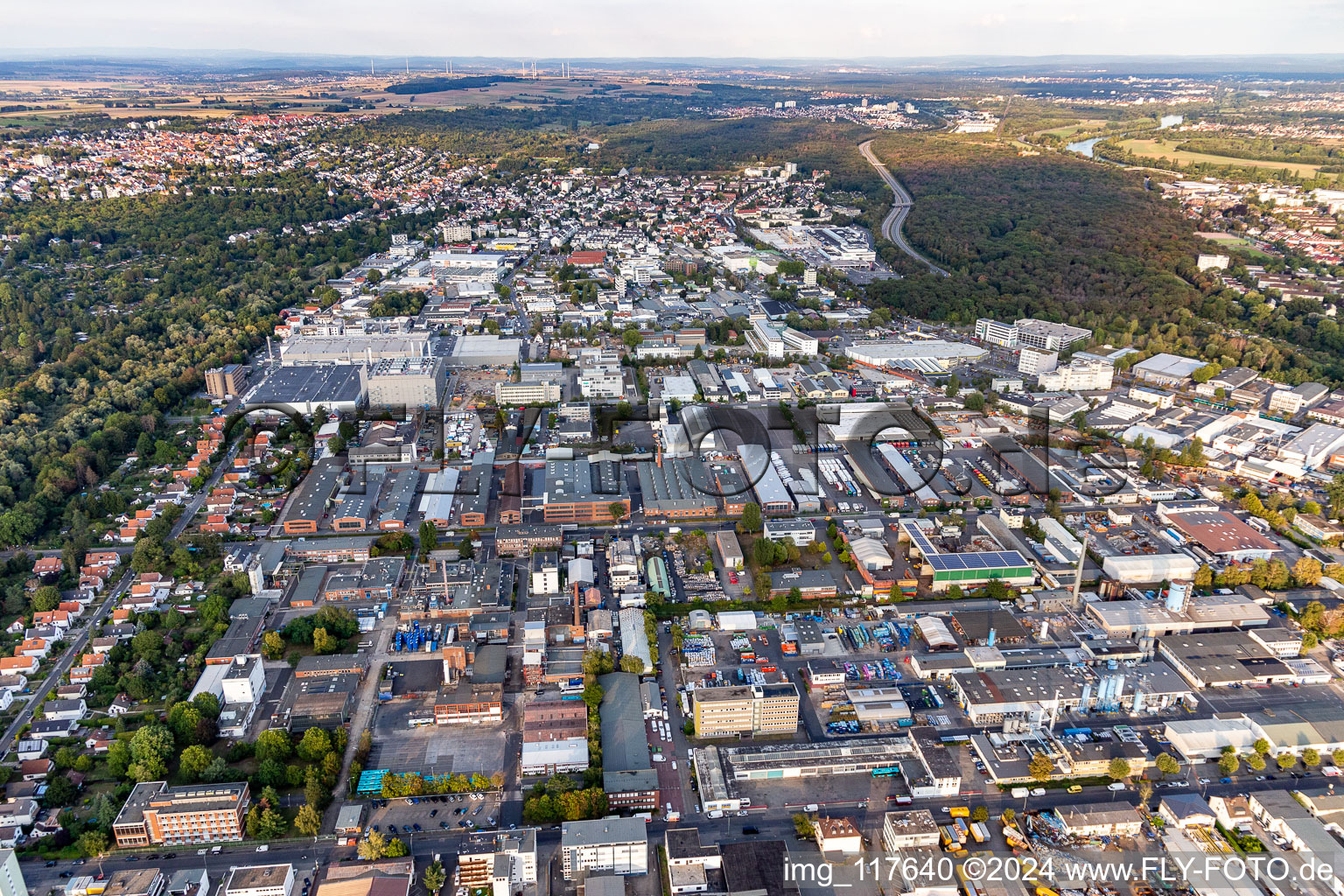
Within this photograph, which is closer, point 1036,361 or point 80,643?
point 80,643

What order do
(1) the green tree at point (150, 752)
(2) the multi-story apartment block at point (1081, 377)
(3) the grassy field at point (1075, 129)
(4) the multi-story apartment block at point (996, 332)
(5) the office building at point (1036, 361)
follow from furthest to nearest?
(3) the grassy field at point (1075, 129) < (4) the multi-story apartment block at point (996, 332) < (5) the office building at point (1036, 361) < (2) the multi-story apartment block at point (1081, 377) < (1) the green tree at point (150, 752)

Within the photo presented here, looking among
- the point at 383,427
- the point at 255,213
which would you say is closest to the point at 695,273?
the point at 383,427

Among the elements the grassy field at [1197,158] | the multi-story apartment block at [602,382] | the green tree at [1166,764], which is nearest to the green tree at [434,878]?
the green tree at [1166,764]

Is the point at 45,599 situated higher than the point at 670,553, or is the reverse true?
the point at 45,599

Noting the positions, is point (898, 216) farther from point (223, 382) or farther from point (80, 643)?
point (80, 643)

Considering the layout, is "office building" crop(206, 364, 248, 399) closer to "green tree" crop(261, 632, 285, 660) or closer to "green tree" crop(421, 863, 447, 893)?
"green tree" crop(261, 632, 285, 660)

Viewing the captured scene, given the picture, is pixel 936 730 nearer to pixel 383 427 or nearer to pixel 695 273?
pixel 383 427

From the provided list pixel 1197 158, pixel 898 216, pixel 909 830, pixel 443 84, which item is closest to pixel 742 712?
pixel 909 830

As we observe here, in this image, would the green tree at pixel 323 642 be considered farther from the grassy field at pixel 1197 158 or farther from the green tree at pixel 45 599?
the grassy field at pixel 1197 158

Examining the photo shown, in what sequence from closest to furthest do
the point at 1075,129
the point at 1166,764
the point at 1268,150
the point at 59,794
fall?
the point at 59,794 → the point at 1166,764 → the point at 1268,150 → the point at 1075,129
